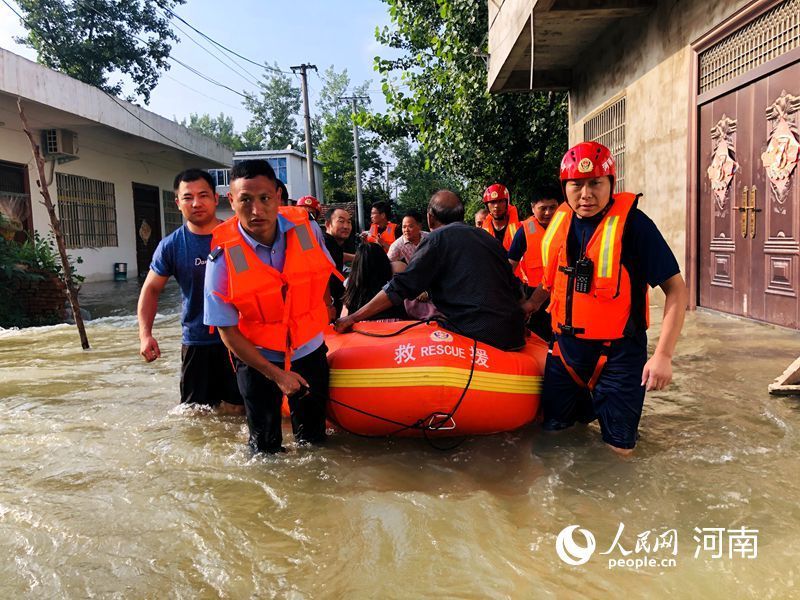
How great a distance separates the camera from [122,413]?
4.31m

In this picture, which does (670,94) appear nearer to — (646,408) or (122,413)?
(646,408)

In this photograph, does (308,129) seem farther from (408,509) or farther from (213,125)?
(213,125)

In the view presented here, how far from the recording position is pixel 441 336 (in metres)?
3.28

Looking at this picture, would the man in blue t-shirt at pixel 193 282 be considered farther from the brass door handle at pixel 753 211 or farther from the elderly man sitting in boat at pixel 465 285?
the brass door handle at pixel 753 211

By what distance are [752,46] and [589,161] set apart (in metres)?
4.33

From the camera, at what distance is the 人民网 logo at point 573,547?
7.06 ft

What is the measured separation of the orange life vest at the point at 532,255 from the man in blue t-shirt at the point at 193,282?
7.56 ft

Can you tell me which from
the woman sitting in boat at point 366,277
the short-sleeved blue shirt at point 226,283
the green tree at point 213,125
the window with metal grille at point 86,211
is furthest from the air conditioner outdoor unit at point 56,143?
the green tree at point 213,125

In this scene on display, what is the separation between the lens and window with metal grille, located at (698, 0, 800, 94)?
212 inches

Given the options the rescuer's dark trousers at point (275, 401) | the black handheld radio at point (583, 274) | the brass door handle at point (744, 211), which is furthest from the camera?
the brass door handle at point (744, 211)

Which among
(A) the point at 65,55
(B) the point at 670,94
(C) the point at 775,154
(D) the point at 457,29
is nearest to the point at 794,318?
(C) the point at 775,154

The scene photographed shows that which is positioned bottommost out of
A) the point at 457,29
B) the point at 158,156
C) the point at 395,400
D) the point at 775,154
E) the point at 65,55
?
the point at 395,400

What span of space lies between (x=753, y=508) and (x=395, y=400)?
1619 millimetres

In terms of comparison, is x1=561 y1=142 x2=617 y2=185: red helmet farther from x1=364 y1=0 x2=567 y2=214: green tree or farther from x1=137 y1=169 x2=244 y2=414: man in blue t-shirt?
x1=364 y1=0 x2=567 y2=214: green tree
